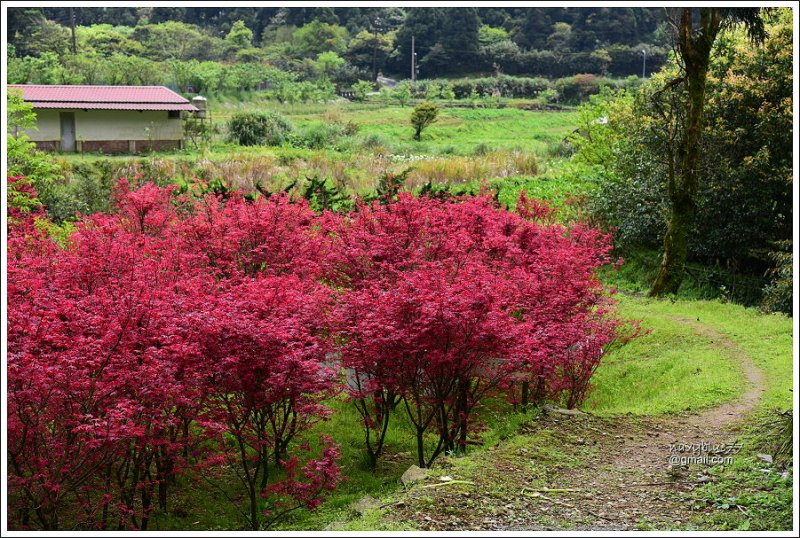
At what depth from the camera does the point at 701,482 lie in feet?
21.5

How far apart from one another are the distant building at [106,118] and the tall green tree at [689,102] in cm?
1959

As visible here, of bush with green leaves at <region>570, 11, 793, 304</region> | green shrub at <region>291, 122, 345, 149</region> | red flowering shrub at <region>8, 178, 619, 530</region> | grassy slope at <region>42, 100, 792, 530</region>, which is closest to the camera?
red flowering shrub at <region>8, 178, 619, 530</region>

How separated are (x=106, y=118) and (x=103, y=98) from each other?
683 mm

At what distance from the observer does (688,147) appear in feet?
45.2

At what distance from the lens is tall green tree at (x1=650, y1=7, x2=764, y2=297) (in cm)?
1258

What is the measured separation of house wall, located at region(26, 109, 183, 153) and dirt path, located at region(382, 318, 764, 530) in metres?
24.2

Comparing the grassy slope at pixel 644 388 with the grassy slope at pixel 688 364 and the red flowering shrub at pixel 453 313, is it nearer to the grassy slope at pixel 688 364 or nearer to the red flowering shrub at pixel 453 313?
the grassy slope at pixel 688 364

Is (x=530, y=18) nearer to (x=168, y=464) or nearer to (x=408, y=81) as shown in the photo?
(x=408, y=81)

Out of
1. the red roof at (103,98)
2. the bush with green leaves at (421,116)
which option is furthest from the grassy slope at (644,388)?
the bush with green leaves at (421,116)

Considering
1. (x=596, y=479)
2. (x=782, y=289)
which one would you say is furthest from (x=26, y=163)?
(x=596, y=479)

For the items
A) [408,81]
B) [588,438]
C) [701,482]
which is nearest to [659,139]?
[588,438]

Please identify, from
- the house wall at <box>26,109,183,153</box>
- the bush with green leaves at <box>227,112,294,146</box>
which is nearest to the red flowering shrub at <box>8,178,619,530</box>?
the house wall at <box>26,109,183,153</box>

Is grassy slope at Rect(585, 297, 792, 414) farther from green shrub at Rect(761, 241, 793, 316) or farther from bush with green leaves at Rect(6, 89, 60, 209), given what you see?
bush with green leaves at Rect(6, 89, 60, 209)

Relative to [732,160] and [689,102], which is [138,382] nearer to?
[689,102]
